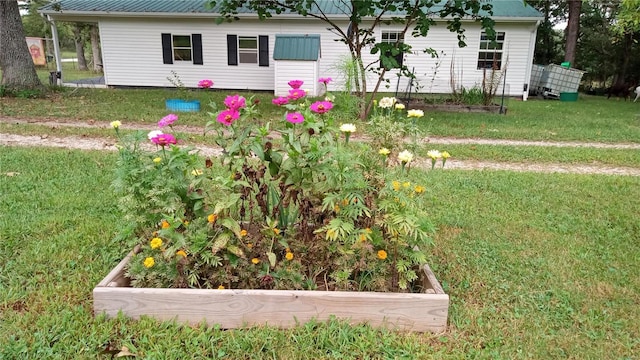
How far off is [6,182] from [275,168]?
3.28 m

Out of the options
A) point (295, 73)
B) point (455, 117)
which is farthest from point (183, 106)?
point (455, 117)

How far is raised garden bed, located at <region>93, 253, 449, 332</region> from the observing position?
2166 mm

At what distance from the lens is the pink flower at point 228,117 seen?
215cm

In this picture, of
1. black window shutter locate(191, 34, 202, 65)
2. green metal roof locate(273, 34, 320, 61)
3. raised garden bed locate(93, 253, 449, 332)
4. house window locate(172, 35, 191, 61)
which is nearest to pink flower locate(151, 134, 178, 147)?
raised garden bed locate(93, 253, 449, 332)

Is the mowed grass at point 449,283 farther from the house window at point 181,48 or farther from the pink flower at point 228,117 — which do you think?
the house window at point 181,48

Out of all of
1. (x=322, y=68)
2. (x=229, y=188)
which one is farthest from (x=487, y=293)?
(x=322, y=68)

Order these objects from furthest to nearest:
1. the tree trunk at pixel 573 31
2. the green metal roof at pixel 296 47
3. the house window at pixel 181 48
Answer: the tree trunk at pixel 573 31
the house window at pixel 181 48
the green metal roof at pixel 296 47

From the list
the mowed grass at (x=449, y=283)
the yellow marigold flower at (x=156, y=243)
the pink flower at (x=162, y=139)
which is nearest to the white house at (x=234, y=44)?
the mowed grass at (x=449, y=283)

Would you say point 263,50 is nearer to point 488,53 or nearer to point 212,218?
point 488,53

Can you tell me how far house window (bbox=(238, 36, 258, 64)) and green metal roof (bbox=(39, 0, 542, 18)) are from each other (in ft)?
3.11

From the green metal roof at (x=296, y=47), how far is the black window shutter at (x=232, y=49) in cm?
217

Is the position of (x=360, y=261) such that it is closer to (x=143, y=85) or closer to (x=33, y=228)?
(x=33, y=228)

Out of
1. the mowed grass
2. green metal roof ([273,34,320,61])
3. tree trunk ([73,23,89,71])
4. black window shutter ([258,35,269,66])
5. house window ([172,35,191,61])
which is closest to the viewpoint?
the mowed grass

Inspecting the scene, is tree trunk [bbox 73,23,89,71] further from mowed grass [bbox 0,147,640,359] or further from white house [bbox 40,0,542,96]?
mowed grass [bbox 0,147,640,359]
